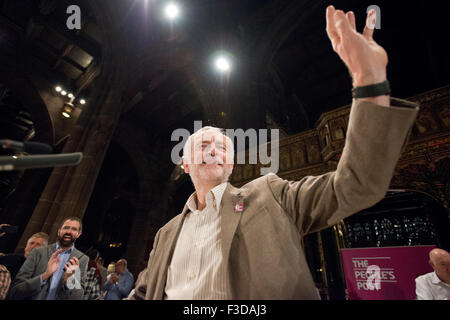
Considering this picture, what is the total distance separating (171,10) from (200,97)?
123 inches

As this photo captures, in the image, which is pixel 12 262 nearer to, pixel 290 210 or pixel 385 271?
pixel 290 210

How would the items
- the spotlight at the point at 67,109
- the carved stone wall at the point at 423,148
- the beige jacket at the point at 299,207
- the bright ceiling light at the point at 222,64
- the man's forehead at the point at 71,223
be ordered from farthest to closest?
1. the spotlight at the point at 67,109
2. the bright ceiling light at the point at 222,64
3. the carved stone wall at the point at 423,148
4. the man's forehead at the point at 71,223
5. the beige jacket at the point at 299,207

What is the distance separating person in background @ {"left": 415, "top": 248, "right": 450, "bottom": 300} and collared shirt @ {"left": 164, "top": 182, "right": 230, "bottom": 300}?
3.96m

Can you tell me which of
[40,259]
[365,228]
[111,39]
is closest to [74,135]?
[111,39]

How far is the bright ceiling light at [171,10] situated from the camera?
7621mm

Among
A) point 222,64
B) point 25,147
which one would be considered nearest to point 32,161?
point 25,147

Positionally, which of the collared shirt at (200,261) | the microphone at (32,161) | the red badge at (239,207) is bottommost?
the collared shirt at (200,261)

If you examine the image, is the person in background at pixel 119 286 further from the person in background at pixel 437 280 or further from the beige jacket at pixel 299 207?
the person in background at pixel 437 280

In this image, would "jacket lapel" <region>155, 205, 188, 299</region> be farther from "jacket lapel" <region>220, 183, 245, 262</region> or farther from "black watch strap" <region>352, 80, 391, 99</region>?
"black watch strap" <region>352, 80, 391, 99</region>

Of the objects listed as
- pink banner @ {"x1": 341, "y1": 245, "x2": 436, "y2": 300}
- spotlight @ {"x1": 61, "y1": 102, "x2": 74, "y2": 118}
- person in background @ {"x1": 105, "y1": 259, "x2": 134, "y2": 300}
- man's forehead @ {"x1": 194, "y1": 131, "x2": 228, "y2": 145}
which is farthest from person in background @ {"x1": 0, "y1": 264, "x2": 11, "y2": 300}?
spotlight @ {"x1": 61, "y1": 102, "x2": 74, "y2": 118}

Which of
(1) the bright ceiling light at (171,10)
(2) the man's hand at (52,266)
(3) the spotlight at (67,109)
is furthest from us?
(3) the spotlight at (67,109)

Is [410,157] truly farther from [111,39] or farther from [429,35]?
[111,39]

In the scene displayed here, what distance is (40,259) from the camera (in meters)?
2.54

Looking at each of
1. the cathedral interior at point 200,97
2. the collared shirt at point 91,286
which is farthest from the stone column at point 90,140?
the collared shirt at point 91,286
